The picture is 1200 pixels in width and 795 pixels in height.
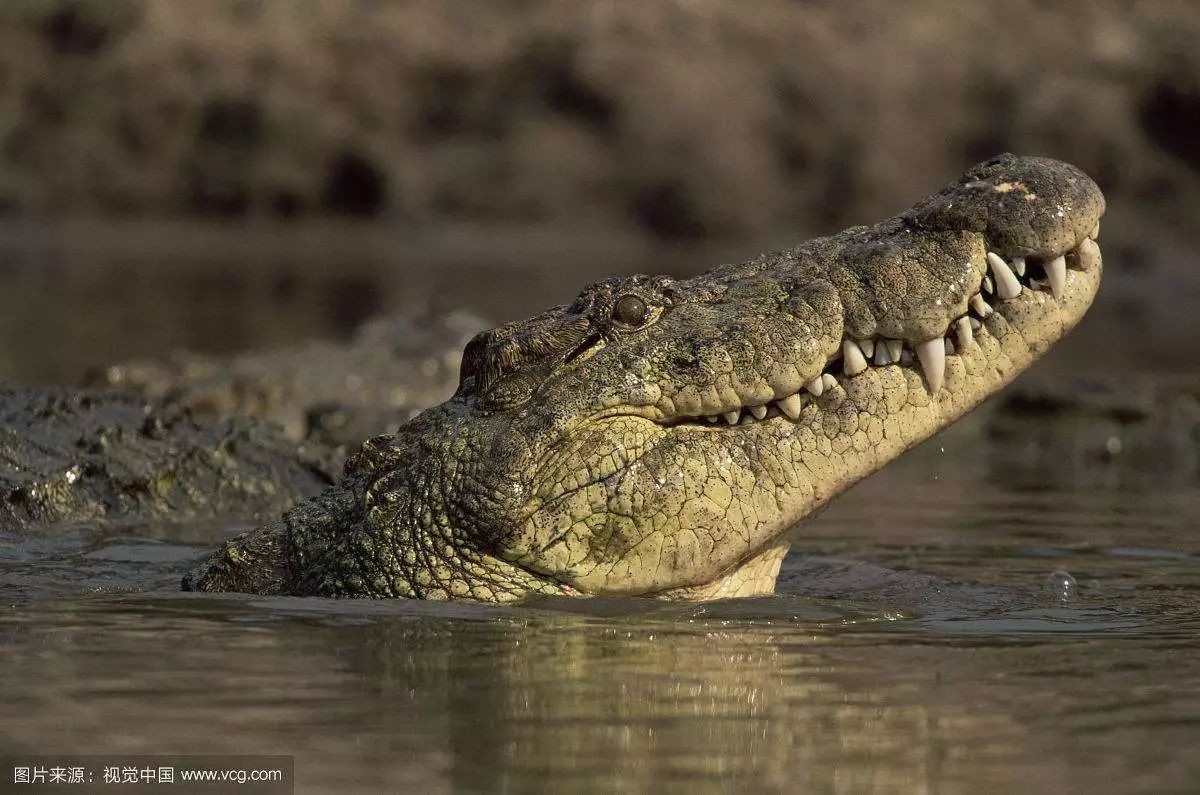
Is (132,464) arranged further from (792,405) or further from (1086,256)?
(1086,256)

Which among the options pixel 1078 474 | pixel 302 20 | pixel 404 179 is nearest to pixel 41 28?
pixel 302 20

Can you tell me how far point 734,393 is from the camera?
4730 mm

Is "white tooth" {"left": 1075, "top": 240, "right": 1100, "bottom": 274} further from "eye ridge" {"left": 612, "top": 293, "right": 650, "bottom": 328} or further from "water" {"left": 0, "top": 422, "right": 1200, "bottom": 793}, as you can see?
"eye ridge" {"left": 612, "top": 293, "right": 650, "bottom": 328}

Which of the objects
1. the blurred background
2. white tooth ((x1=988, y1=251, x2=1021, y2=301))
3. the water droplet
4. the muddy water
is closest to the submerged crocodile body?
the muddy water

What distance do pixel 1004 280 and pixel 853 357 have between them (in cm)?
40

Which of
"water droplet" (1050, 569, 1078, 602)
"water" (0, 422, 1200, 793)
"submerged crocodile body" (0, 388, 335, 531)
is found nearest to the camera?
"water" (0, 422, 1200, 793)

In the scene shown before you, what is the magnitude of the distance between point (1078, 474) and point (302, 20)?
2399 cm

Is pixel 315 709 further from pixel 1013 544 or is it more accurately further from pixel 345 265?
pixel 345 265

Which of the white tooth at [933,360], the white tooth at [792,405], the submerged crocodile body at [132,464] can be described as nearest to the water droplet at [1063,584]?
the white tooth at [933,360]

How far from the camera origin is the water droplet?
5.61 m

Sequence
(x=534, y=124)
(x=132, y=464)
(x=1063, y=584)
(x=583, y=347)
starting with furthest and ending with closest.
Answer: (x=534, y=124) → (x=132, y=464) → (x=1063, y=584) → (x=583, y=347)

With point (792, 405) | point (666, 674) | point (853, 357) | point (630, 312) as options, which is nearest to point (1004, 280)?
point (853, 357)

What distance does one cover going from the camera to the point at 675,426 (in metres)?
4.80

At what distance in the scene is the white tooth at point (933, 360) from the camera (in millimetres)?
4719
